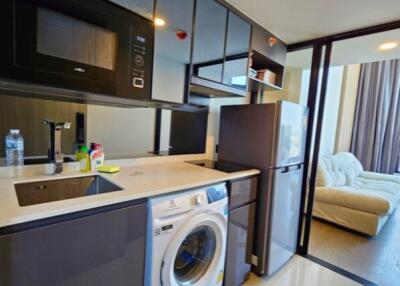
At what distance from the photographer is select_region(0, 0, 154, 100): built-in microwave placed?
87cm

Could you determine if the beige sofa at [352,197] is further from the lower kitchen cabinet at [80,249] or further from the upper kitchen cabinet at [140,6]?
the upper kitchen cabinet at [140,6]

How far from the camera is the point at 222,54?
5.49 ft

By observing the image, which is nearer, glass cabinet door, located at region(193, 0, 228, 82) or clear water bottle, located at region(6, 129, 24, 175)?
clear water bottle, located at region(6, 129, 24, 175)

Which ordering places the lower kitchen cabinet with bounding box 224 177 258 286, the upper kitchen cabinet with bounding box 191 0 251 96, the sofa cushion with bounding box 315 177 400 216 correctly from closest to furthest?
the upper kitchen cabinet with bounding box 191 0 251 96, the lower kitchen cabinet with bounding box 224 177 258 286, the sofa cushion with bounding box 315 177 400 216

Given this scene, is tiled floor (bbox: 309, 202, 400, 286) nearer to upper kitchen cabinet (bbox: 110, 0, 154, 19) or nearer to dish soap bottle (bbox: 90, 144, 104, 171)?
dish soap bottle (bbox: 90, 144, 104, 171)

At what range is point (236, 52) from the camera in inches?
69.4

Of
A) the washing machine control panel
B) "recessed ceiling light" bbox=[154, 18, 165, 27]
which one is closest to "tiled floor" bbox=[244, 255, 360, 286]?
the washing machine control panel

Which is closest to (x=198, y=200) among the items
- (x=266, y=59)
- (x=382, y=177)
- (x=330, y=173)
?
(x=266, y=59)

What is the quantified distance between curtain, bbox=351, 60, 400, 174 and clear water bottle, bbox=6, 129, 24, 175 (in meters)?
5.78

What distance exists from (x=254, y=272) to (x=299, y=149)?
1134mm

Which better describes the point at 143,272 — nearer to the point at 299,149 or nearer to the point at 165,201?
the point at 165,201

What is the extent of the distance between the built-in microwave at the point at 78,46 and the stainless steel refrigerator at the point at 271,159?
947 mm

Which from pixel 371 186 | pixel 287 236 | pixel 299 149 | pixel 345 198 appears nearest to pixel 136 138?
pixel 299 149

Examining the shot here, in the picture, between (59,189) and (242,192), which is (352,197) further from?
(59,189)
